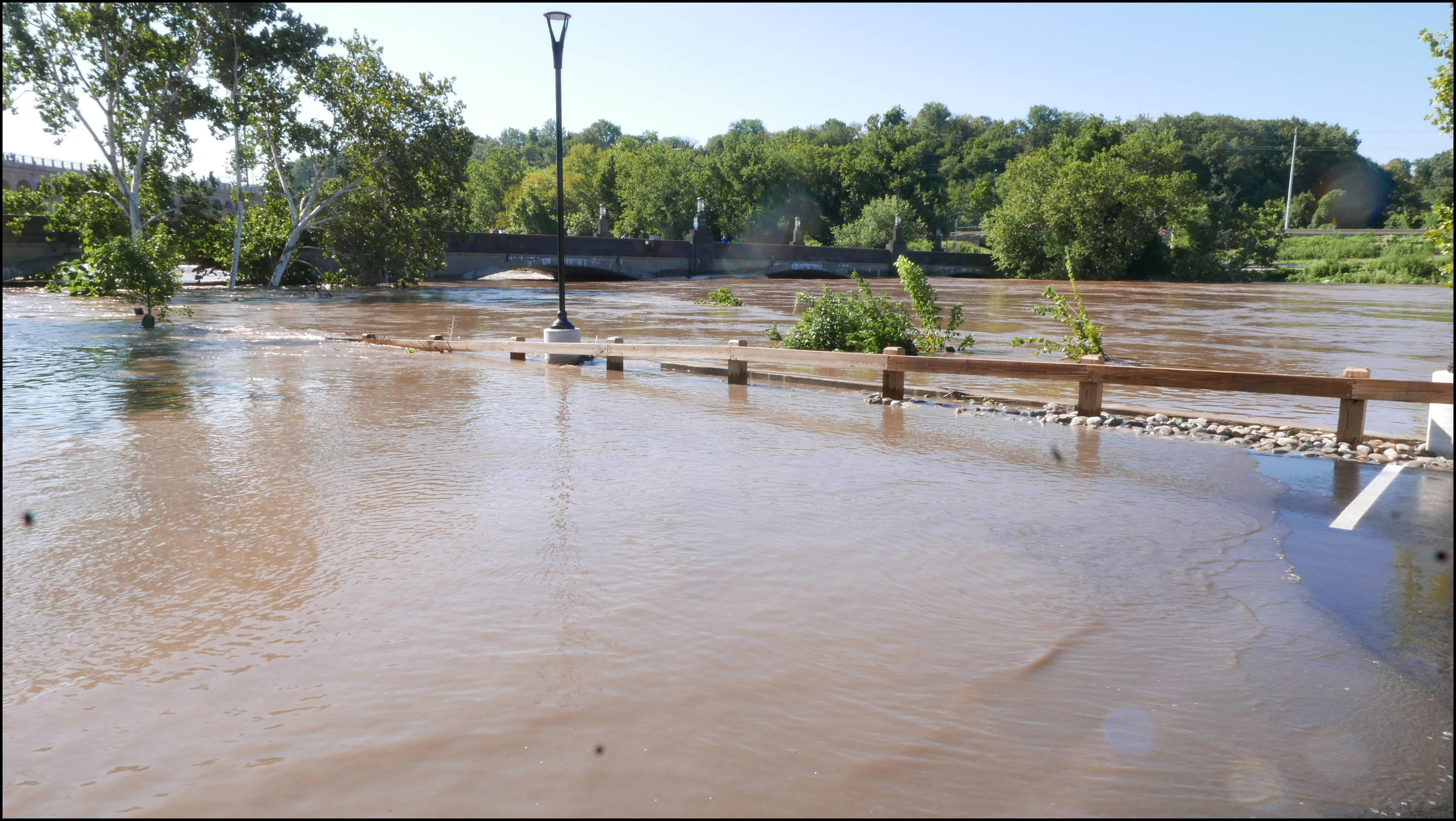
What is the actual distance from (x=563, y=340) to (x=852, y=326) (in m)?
5.06

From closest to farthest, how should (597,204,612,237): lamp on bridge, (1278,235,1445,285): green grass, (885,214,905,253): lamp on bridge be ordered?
(1278,235,1445,285): green grass, (597,204,612,237): lamp on bridge, (885,214,905,253): lamp on bridge

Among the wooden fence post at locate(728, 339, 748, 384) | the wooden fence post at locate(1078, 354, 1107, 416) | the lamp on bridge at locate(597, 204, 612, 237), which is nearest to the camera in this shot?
the wooden fence post at locate(1078, 354, 1107, 416)

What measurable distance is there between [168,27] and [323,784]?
4331cm

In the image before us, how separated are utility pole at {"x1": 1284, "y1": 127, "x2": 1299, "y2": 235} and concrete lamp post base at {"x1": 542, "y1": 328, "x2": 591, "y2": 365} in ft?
335

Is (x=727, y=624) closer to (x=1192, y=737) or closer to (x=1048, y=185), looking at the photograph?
(x=1192, y=737)

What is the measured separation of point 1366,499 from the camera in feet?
24.1

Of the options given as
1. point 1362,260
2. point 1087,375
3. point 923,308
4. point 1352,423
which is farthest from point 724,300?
point 1362,260

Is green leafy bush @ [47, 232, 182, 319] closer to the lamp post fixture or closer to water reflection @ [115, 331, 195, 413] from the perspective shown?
A: water reflection @ [115, 331, 195, 413]

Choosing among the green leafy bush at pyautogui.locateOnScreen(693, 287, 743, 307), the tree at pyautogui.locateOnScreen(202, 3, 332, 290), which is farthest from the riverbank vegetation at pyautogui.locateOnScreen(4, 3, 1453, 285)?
the green leafy bush at pyautogui.locateOnScreen(693, 287, 743, 307)

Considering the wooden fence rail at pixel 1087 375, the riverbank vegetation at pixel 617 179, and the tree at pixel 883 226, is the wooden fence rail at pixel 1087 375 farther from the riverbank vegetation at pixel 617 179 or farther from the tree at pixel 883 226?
the tree at pixel 883 226

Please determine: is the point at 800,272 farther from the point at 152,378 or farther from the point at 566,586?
the point at 566,586

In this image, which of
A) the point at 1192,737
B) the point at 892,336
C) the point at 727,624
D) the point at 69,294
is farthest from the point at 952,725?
the point at 69,294

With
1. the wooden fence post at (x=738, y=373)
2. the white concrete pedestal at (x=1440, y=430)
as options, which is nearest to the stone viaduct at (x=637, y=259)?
the wooden fence post at (x=738, y=373)

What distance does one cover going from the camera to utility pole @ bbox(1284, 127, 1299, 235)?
108 metres
